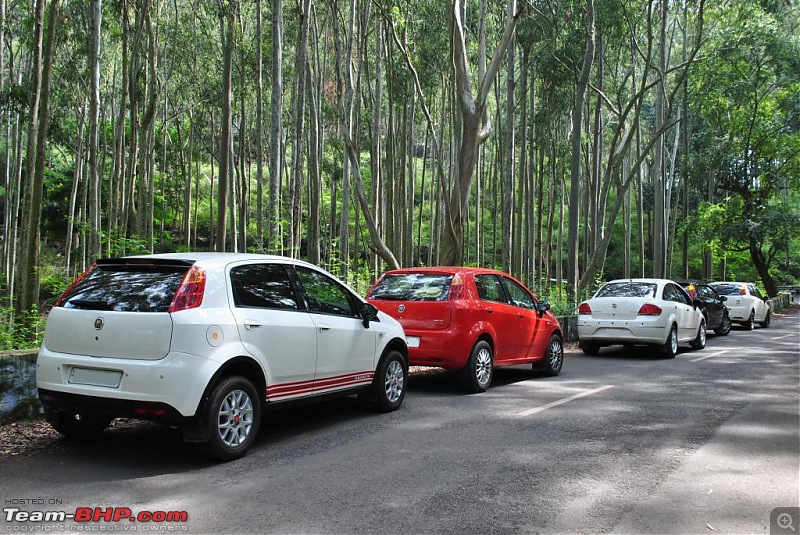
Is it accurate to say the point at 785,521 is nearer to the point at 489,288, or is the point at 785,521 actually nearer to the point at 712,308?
the point at 489,288

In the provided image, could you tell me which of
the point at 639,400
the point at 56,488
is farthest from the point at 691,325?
the point at 56,488

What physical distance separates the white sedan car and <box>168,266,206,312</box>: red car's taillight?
9.68 m

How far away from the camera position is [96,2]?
13773 mm

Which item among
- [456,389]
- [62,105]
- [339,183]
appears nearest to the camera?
[456,389]

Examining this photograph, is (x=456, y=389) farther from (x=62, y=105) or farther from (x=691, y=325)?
(x=62, y=105)

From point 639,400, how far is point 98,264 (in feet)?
21.0

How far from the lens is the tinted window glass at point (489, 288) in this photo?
886 centimetres

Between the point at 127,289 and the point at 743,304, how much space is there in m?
20.7

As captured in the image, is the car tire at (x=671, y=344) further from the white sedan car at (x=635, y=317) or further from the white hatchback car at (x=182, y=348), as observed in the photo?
the white hatchback car at (x=182, y=348)

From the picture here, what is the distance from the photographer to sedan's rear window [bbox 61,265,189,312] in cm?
499

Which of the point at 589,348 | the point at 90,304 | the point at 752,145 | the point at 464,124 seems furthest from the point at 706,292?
the point at 90,304

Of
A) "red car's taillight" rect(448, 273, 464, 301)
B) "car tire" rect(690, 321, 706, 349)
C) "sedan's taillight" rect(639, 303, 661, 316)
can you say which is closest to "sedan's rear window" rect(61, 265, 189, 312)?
"red car's taillight" rect(448, 273, 464, 301)

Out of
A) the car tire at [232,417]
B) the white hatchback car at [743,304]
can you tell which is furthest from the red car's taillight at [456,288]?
the white hatchback car at [743,304]

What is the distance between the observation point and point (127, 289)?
512 centimetres
